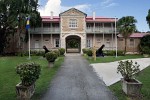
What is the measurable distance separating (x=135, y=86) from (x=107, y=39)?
3806 cm

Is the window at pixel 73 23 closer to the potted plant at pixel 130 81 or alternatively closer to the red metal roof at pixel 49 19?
the red metal roof at pixel 49 19

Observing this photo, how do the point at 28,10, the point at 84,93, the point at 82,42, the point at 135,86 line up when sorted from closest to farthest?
1. the point at 135,86
2. the point at 84,93
3. the point at 28,10
4. the point at 82,42

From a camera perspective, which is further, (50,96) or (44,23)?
(44,23)

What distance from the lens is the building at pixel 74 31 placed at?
47.0 metres

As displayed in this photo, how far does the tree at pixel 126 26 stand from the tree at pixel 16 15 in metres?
13.2

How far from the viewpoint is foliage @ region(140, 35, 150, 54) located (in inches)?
1855

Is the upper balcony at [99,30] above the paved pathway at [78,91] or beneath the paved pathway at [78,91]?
above

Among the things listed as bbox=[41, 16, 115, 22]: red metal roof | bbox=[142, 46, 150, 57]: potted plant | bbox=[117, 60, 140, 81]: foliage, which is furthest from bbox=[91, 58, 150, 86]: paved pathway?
bbox=[41, 16, 115, 22]: red metal roof

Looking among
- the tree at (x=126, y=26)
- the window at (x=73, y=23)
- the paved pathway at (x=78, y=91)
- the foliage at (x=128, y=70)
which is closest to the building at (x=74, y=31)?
the window at (x=73, y=23)

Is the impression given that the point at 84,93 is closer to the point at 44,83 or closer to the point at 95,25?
the point at 44,83

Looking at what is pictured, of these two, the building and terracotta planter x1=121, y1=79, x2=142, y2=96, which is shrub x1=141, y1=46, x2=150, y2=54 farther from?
terracotta planter x1=121, y1=79, x2=142, y2=96

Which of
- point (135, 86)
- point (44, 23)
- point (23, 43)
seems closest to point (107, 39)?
point (44, 23)

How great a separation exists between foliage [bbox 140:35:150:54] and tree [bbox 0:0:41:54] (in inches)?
686

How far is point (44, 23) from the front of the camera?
4934cm
